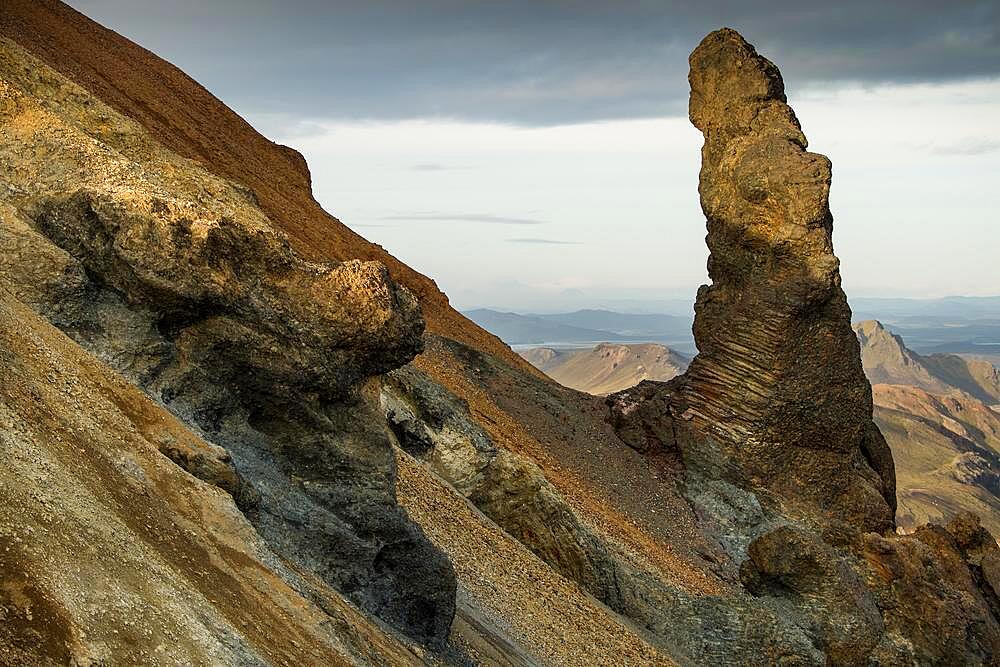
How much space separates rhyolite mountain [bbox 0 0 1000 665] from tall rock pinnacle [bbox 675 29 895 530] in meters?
0.14

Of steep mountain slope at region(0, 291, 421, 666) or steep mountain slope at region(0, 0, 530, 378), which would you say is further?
steep mountain slope at region(0, 0, 530, 378)

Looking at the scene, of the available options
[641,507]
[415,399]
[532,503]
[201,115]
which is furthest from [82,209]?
[201,115]

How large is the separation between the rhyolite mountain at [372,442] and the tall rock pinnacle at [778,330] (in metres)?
0.14

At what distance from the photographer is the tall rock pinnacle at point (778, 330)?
4341 cm

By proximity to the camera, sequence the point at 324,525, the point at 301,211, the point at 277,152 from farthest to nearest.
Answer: the point at 277,152, the point at 301,211, the point at 324,525

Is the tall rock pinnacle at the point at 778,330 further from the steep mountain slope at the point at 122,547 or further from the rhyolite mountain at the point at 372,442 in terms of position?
the steep mountain slope at the point at 122,547

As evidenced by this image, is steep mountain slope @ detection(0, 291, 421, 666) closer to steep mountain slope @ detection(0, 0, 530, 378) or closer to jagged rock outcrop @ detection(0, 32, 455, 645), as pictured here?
jagged rock outcrop @ detection(0, 32, 455, 645)

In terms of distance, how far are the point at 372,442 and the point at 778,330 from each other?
29642mm

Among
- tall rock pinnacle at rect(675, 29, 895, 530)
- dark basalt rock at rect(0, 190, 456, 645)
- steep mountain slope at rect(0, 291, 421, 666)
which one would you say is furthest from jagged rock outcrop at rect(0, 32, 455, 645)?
tall rock pinnacle at rect(675, 29, 895, 530)

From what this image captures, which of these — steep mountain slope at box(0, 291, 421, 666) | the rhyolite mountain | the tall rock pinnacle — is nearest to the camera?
steep mountain slope at box(0, 291, 421, 666)

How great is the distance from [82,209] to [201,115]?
3626cm

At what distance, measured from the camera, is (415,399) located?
31156mm

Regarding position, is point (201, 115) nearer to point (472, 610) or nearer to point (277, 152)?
point (277, 152)

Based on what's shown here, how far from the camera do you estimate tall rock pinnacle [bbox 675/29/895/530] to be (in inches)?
1709
